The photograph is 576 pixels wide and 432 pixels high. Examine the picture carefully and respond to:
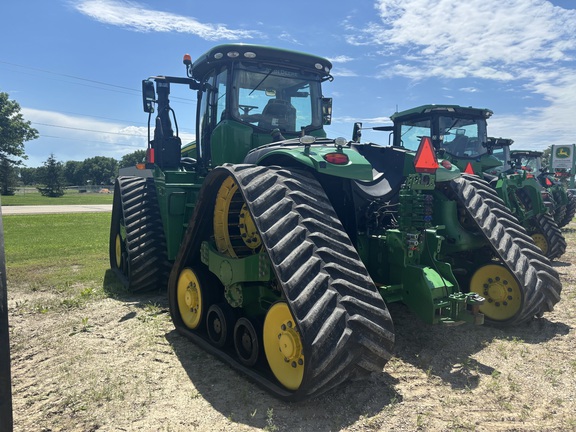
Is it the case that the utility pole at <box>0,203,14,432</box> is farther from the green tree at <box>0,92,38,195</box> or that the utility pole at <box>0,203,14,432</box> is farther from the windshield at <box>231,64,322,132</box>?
the green tree at <box>0,92,38,195</box>

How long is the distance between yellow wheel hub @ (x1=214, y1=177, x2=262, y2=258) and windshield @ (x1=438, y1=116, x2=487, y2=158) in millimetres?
8168

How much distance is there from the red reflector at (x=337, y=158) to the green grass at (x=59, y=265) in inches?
161

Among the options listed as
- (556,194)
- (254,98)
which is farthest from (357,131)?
(556,194)

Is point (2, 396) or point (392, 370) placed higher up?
point (2, 396)

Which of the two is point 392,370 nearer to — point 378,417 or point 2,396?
point 378,417

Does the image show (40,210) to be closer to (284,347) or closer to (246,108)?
(246,108)

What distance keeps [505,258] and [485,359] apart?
43.4 inches

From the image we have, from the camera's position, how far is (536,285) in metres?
4.52

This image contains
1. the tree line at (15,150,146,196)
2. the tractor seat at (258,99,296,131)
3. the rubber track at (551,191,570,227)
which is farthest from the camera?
the tree line at (15,150,146,196)

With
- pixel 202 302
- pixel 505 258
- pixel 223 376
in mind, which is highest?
pixel 505 258

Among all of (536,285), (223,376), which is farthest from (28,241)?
(536,285)

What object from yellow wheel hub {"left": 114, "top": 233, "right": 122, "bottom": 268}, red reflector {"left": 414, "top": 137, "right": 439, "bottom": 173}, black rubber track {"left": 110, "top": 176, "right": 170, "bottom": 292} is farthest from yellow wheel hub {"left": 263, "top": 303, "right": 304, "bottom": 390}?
yellow wheel hub {"left": 114, "top": 233, "right": 122, "bottom": 268}

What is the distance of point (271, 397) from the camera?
3330mm

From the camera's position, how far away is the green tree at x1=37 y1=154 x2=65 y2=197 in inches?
1925
